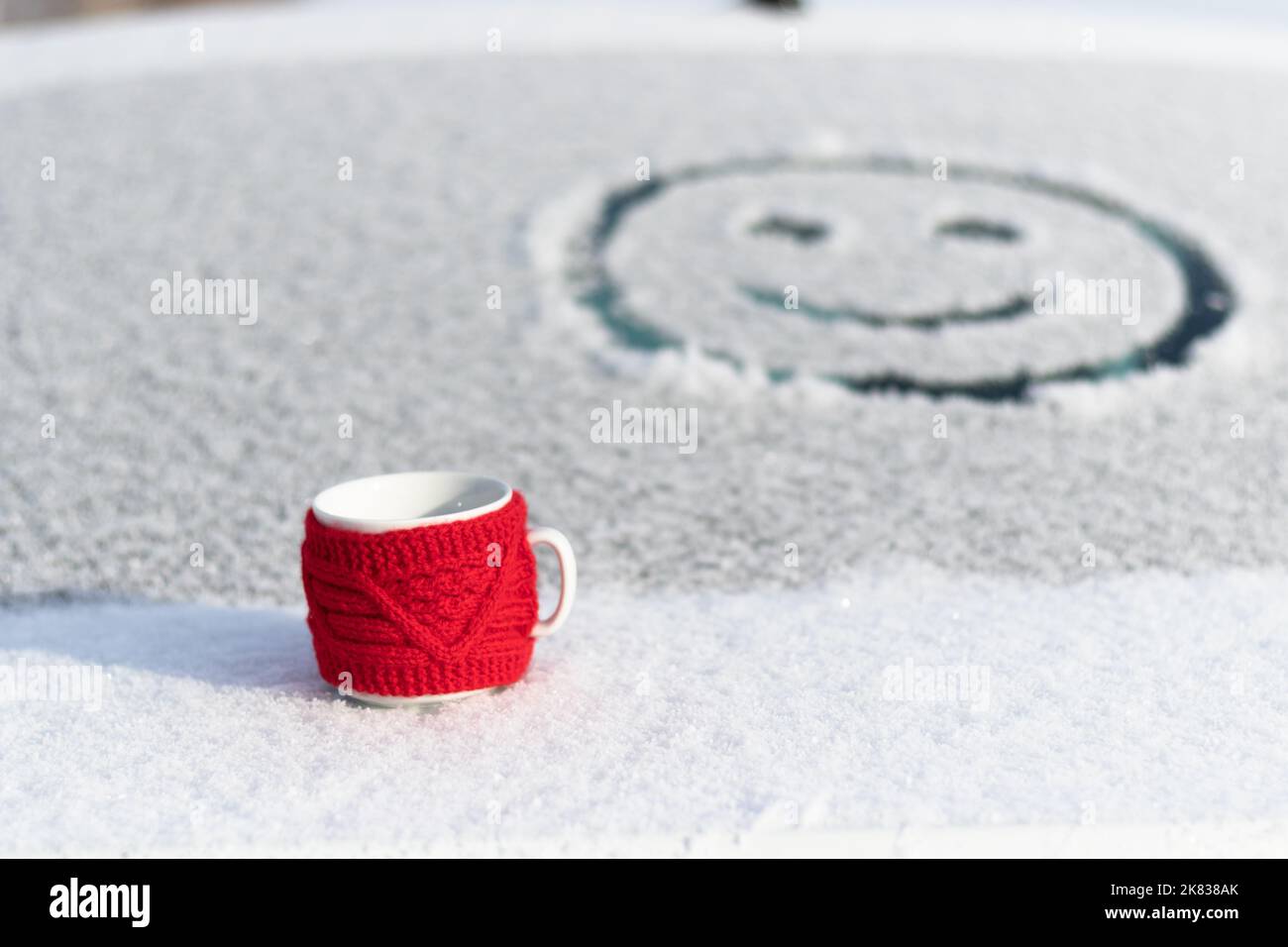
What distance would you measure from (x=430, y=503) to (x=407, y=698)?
0.15 meters

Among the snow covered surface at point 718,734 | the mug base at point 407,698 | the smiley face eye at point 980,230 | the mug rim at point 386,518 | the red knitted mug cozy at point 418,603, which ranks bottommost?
the snow covered surface at point 718,734

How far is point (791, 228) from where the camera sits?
67.5 inches

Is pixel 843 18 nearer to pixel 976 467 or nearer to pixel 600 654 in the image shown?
pixel 976 467

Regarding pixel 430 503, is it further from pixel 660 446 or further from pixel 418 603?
pixel 660 446

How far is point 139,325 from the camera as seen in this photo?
1482mm

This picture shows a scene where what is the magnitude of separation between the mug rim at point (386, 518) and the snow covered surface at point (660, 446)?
13cm

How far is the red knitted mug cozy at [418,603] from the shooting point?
0.81 metres

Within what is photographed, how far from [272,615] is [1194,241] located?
128 cm

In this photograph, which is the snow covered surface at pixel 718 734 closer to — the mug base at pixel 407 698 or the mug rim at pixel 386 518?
the mug base at pixel 407 698

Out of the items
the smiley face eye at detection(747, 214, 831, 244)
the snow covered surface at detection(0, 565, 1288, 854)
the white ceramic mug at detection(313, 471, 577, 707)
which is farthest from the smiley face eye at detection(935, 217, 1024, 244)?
the white ceramic mug at detection(313, 471, 577, 707)

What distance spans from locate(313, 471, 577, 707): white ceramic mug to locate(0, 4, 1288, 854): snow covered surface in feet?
0.15

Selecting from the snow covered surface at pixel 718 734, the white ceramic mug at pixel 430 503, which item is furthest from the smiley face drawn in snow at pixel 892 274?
A: the white ceramic mug at pixel 430 503

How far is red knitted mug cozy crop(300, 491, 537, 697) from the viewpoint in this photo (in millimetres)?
815
